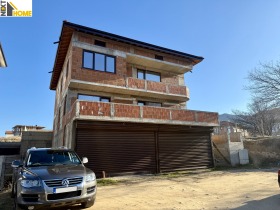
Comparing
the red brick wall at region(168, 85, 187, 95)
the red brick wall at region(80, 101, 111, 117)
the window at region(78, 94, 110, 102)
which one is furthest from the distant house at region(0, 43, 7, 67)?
the red brick wall at region(168, 85, 187, 95)

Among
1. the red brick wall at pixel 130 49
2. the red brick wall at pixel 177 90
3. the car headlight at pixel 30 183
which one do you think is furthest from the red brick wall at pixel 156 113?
the car headlight at pixel 30 183

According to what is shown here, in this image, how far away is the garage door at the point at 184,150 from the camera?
52.2 ft

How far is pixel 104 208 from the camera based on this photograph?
6.95 m

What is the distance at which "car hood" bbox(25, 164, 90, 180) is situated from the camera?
18.9 feet

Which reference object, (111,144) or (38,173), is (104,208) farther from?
(111,144)

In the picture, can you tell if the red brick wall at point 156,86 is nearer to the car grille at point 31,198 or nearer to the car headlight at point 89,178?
the car headlight at point 89,178

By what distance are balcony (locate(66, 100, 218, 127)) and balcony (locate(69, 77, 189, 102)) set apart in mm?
2335

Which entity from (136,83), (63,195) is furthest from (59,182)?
(136,83)

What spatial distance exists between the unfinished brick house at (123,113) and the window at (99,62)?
7 cm

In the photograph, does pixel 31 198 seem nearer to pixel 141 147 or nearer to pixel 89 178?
pixel 89 178

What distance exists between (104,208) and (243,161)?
15463 millimetres

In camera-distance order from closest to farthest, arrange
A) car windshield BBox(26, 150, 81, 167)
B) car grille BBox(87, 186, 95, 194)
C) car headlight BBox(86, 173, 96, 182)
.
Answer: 1. car grille BBox(87, 186, 95, 194)
2. car headlight BBox(86, 173, 96, 182)
3. car windshield BBox(26, 150, 81, 167)

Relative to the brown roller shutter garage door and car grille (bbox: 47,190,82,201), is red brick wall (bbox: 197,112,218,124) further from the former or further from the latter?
car grille (bbox: 47,190,82,201)

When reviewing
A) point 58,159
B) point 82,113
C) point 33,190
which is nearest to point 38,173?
point 33,190
